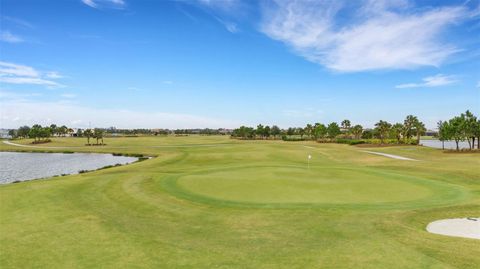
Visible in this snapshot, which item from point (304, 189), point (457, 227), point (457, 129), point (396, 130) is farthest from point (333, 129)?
point (457, 227)

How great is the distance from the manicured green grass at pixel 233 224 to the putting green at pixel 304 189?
0.09 m

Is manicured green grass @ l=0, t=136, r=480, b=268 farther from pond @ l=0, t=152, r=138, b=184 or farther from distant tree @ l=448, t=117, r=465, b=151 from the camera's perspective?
distant tree @ l=448, t=117, r=465, b=151

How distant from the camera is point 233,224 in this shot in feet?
53.8

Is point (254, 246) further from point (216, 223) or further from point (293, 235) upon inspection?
point (216, 223)

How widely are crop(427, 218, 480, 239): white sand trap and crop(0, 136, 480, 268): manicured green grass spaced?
0.54m

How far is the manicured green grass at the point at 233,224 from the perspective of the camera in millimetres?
11789

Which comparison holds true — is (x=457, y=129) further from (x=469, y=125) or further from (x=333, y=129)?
(x=333, y=129)

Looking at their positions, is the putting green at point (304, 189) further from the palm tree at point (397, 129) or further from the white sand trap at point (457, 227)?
the palm tree at point (397, 129)


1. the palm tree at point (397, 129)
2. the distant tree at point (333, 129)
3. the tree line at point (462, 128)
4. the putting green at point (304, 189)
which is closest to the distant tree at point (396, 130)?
the palm tree at point (397, 129)

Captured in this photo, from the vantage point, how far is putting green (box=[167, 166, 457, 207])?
2155 centimetres

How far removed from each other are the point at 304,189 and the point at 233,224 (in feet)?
33.6

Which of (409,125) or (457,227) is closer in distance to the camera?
(457,227)

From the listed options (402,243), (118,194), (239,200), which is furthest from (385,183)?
(118,194)

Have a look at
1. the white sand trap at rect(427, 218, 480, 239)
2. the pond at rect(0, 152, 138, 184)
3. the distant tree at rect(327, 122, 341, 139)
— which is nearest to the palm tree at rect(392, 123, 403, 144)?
the distant tree at rect(327, 122, 341, 139)
